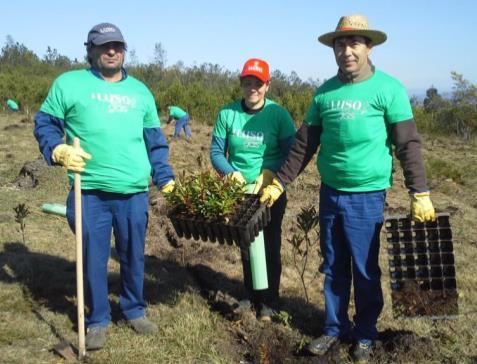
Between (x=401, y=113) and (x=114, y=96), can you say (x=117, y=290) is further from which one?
(x=401, y=113)

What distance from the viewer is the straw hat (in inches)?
100

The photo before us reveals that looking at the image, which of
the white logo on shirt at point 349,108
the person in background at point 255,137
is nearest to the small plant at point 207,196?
the person in background at point 255,137

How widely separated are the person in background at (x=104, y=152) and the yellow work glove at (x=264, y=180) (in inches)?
21.0

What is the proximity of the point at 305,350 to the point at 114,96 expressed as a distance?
6.02 feet

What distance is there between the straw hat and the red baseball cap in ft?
1.55

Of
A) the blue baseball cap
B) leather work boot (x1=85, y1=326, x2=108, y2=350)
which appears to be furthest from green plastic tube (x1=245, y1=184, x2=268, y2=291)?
the blue baseball cap

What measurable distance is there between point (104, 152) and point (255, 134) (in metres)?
0.92

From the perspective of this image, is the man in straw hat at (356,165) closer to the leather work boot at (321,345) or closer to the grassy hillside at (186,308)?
the leather work boot at (321,345)

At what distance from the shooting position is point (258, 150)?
316 cm

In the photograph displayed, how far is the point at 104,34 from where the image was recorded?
8.91 ft

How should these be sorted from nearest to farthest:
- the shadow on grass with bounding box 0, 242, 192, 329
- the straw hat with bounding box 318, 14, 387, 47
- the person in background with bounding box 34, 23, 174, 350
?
the straw hat with bounding box 318, 14, 387, 47 → the person in background with bounding box 34, 23, 174, 350 → the shadow on grass with bounding box 0, 242, 192, 329

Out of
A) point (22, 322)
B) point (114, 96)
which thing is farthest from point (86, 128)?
point (22, 322)

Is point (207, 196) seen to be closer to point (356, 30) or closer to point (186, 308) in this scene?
point (186, 308)

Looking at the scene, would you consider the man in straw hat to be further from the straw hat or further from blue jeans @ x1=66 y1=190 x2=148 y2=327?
blue jeans @ x1=66 y1=190 x2=148 y2=327
